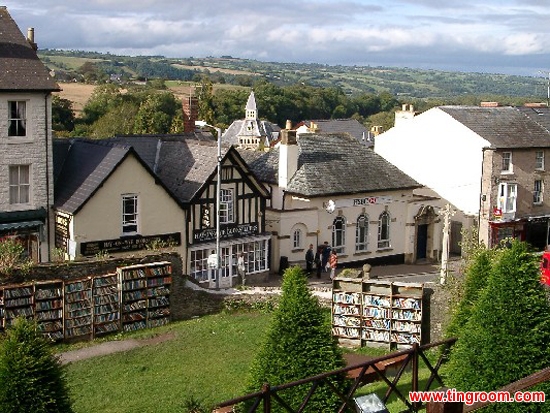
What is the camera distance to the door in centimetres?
4053

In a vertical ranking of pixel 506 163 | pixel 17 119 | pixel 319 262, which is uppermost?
pixel 17 119

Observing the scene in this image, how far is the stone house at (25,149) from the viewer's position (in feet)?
93.7

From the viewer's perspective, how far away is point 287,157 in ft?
120

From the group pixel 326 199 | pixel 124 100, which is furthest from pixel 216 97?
pixel 326 199

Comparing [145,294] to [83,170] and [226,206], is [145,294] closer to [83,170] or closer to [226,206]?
[83,170]

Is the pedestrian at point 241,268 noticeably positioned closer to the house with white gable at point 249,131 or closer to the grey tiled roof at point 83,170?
the grey tiled roof at point 83,170

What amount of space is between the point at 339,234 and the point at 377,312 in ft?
45.8

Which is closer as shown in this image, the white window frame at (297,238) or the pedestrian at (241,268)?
the pedestrian at (241,268)

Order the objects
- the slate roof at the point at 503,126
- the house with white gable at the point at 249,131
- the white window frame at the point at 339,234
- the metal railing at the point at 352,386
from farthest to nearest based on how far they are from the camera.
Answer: the house with white gable at the point at 249,131, the slate roof at the point at 503,126, the white window frame at the point at 339,234, the metal railing at the point at 352,386

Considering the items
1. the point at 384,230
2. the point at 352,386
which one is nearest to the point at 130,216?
the point at 384,230

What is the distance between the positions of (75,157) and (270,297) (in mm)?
10211

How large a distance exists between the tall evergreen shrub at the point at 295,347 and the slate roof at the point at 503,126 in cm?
3059

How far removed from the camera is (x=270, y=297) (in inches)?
1050

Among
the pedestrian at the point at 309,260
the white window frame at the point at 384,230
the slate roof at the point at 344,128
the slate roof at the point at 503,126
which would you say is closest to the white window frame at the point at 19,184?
the pedestrian at the point at 309,260
